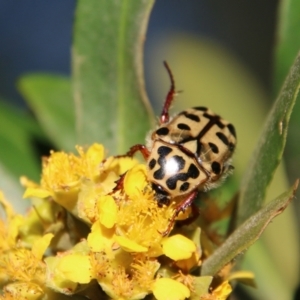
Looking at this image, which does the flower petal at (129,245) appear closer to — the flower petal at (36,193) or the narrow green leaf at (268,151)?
the flower petal at (36,193)

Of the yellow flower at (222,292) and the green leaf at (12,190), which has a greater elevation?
the green leaf at (12,190)

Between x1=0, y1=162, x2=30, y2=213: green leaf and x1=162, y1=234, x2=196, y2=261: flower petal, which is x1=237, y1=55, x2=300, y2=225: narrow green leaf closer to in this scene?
x1=162, y1=234, x2=196, y2=261: flower petal

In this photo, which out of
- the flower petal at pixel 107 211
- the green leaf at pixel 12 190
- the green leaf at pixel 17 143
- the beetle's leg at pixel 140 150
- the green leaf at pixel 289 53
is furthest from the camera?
the green leaf at pixel 17 143

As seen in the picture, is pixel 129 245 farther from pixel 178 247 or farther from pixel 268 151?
pixel 268 151

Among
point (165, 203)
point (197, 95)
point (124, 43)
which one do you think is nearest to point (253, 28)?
point (197, 95)

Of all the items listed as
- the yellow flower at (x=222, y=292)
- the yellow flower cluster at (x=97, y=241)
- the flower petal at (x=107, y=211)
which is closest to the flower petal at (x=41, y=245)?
the yellow flower cluster at (x=97, y=241)
